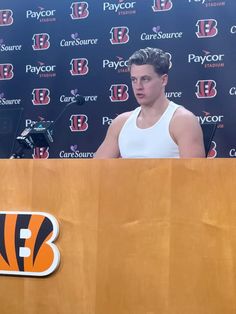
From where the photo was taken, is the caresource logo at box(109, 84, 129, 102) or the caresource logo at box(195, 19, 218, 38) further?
the caresource logo at box(109, 84, 129, 102)

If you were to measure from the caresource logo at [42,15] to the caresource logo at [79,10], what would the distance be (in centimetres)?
14

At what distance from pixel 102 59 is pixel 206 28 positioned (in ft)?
2.33

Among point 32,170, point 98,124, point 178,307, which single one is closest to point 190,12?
point 98,124

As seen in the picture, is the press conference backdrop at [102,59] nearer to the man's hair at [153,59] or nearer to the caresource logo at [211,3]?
the caresource logo at [211,3]

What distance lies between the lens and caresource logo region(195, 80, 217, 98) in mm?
3520

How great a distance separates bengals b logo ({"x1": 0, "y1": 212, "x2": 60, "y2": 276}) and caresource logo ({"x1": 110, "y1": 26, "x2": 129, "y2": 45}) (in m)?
2.40

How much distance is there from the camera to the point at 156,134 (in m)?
2.24

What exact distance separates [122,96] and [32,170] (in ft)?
7.38

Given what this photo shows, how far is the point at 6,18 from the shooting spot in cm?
410

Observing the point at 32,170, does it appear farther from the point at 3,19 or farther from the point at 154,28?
the point at 3,19

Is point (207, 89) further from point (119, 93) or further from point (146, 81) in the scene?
point (146, 81)

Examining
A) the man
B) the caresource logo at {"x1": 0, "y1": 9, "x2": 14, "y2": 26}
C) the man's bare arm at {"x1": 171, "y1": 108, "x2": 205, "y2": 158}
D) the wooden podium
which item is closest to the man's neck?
the man

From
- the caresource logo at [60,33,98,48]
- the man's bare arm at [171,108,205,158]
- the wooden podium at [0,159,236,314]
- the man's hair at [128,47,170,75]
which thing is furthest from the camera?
the caresource logo at [60,33,98,48]

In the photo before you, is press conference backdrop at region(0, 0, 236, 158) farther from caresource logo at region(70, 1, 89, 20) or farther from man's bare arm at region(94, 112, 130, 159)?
man's bare arm at region(94, 112, 130, 159)
